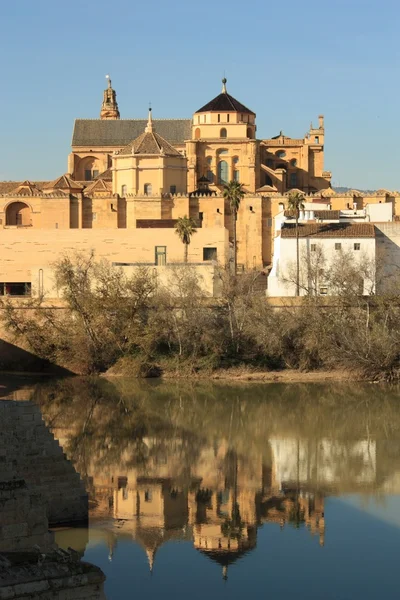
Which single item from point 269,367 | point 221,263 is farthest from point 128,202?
point 269,367

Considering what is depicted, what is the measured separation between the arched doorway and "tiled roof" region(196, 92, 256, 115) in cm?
1132

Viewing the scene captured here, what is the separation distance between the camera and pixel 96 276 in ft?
136

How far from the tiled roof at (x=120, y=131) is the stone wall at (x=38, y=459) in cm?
4960

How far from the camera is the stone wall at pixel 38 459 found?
1739cm

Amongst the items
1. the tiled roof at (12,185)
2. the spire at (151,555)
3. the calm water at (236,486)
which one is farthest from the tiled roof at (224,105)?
the spire at (151,555)

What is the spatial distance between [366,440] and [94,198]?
31.8 meters

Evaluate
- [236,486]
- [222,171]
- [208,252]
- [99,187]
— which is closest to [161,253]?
[208,252]

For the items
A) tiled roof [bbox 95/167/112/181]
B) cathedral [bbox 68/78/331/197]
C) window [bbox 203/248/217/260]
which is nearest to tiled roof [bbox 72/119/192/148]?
cathedral [bbox 68/78/331/197]

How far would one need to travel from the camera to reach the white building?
42719 mm

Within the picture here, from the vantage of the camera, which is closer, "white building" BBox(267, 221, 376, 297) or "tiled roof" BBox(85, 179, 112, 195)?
"white building" BBox(267, 221, 376, 297)

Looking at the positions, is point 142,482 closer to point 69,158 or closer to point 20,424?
point 20,424

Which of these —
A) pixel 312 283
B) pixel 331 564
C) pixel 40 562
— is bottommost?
pixel 331 564

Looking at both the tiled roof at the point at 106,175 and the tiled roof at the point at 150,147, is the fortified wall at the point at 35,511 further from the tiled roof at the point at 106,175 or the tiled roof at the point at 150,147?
the tiled roof at the point at 106,175

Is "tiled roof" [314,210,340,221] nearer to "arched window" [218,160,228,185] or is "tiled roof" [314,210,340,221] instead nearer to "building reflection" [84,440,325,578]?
"arched window" [218,160,228,185]
